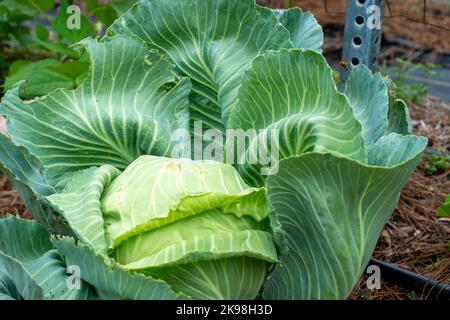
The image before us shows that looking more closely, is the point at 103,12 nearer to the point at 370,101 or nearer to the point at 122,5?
the point at 122,5

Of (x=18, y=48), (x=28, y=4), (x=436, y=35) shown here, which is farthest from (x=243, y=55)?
(x=436, y=35)

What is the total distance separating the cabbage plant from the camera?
4.05ft

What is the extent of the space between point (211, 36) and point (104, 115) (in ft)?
1.14

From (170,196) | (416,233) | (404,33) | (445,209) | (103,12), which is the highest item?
(103,12)

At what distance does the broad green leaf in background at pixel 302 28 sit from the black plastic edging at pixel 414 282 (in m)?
0.78

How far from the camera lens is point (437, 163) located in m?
2.73

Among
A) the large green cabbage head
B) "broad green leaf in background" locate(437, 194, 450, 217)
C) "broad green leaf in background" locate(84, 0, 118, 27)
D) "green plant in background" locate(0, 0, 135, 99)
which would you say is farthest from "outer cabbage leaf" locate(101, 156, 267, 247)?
"broad green leaf in background" locate(84, 0, 118, 27)

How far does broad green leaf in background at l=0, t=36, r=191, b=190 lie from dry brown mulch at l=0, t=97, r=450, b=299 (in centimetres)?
80

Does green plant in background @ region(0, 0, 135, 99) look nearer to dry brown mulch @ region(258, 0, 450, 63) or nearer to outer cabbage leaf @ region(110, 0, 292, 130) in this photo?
outer cabbage leaf @ region(110, 0, 292, 130)

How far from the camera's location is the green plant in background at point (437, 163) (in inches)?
107

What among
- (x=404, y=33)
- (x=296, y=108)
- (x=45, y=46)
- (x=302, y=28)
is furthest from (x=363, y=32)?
(x=404, y=33)

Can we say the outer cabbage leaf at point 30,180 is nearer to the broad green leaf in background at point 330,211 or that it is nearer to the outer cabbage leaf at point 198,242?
the outer cabbage leaf at point 198,242

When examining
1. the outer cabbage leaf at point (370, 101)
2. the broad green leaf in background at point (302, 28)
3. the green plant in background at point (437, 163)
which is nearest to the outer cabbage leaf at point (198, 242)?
the outer cabbage leaf at point (370, 101)
